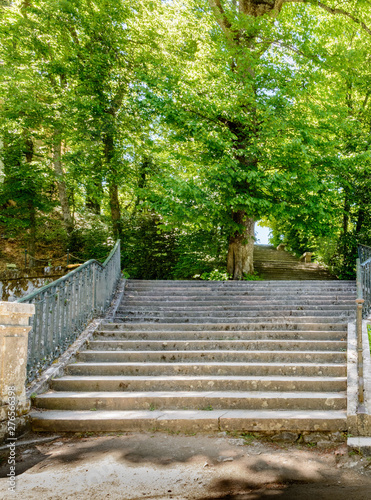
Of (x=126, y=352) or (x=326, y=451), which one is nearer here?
(x=326, y=451)

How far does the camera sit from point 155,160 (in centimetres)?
1569

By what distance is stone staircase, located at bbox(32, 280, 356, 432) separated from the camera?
4383mm

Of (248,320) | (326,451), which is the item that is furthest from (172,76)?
(326,451)

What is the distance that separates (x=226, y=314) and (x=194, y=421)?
14.4ft

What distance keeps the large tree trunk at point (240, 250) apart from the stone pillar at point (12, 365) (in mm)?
9440

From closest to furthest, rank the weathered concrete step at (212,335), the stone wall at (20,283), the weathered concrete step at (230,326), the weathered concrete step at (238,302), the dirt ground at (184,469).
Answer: the dirt ground at (184,469)
the weathered concrete step at (212,335)
the weathered concrete step at (230,326)
the weathered concrete step at (238,302)
the stone wall at (20,283)

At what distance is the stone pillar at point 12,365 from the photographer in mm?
4188

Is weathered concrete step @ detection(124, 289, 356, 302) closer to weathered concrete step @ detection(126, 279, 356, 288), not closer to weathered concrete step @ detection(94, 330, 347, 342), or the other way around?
weathered concrete step @ detection(126, 279, 356, 288)

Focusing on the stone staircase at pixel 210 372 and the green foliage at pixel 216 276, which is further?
the green foliage at pixel 216 276

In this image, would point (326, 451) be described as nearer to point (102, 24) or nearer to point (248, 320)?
point (248, 320)

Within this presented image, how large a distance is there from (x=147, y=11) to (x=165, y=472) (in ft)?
56.5

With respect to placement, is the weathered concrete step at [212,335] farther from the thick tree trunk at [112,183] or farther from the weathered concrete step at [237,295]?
the thick tree trunk at [112,183]

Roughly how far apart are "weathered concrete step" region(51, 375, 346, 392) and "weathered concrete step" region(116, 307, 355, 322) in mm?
2939

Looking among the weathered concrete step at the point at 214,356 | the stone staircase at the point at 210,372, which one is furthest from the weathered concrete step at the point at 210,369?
the weathered concrete step at the point at 214,356
